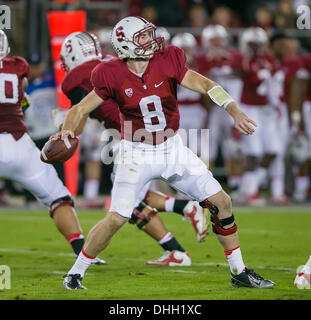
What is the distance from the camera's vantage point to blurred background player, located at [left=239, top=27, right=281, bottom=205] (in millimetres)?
11062

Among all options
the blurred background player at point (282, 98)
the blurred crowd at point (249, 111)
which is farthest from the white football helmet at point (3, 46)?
the blurred background player at point (282, 98)

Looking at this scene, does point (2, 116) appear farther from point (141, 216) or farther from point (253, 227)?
point (253, 227)

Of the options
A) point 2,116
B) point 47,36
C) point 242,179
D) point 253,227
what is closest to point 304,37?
point 242,179

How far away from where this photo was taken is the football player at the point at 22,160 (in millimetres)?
6301

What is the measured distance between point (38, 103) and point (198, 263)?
4924 mm

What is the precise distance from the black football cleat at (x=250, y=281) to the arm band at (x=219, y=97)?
1.07 meters

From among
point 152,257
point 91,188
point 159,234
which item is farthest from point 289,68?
point 159,234

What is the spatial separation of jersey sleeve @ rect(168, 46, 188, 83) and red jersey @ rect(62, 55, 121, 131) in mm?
1008

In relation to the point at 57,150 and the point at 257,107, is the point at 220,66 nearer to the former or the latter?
the point at 257,107

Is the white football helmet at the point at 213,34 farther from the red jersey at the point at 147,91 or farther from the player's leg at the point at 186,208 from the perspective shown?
the red jersey at the point at 147,91

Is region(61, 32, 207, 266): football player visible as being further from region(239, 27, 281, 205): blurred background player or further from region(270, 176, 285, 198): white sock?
region(270, 176, 285, 198): white sock

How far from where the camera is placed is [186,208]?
6.61 metres

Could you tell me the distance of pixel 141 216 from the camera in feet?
21.3

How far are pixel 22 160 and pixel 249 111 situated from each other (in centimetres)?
532
